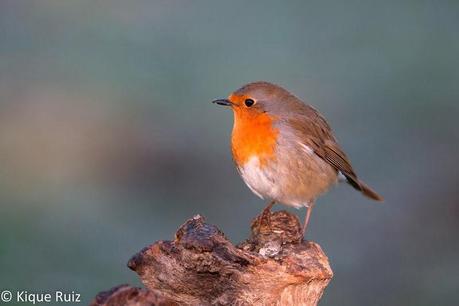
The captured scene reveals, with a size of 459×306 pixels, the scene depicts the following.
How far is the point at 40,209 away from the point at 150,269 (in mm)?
4743

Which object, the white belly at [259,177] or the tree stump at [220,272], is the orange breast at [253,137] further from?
the tree stump at [220,272]

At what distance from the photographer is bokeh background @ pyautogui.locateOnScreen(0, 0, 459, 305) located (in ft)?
23.6

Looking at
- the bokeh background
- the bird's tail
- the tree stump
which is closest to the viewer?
the tree stump

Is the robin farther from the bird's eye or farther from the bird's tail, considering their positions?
the bird's tail

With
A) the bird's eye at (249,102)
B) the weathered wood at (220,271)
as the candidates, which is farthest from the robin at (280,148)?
the weathered wood at (220,271)

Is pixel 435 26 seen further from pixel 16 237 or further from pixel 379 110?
pixel 16 237

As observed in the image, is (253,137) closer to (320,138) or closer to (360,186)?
(320,138)

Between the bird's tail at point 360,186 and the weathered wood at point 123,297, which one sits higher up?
the bird's tail at point 360,186

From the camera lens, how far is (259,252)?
11.0 ft

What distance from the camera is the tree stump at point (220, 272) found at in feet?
9.95

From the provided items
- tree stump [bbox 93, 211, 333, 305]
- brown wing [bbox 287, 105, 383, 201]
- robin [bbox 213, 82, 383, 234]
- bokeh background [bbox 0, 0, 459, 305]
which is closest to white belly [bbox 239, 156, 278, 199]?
robin [bbox 213, 82, 383, 234]

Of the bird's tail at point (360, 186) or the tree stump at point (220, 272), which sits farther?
the bird's tail at point (360, 186)

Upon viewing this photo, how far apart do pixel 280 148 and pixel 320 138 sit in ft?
1.29

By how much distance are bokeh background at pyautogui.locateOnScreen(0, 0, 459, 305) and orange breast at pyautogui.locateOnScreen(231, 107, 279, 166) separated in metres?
1.88
